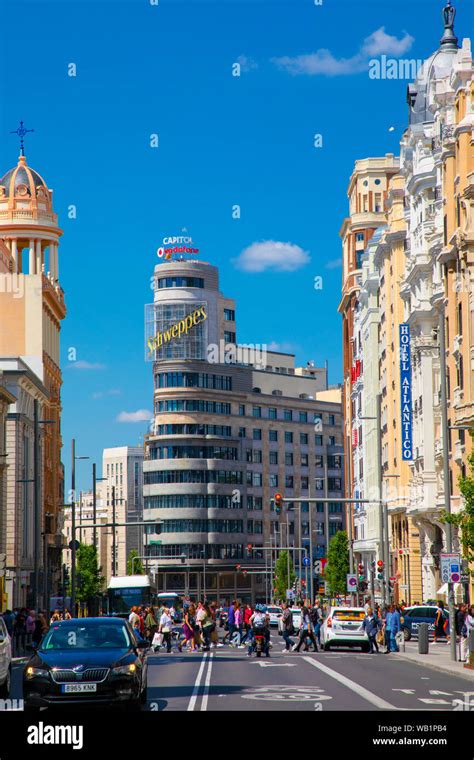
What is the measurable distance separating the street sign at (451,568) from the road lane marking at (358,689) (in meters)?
4.10

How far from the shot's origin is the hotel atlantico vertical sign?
66.1m

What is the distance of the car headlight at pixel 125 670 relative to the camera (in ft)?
61.6

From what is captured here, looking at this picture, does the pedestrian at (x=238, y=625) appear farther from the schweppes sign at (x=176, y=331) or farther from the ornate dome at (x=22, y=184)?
the schweppes sign at (x=176, y=331)

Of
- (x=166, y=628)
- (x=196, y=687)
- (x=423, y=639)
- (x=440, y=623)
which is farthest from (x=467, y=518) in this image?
(x=196, y=687)

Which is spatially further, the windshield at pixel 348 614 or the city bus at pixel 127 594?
the city bus at pixel 127 594

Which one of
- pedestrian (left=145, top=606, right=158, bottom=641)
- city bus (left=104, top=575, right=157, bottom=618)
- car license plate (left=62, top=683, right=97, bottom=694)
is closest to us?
car license plate (left=62, top=683, right=97, bottom=694)

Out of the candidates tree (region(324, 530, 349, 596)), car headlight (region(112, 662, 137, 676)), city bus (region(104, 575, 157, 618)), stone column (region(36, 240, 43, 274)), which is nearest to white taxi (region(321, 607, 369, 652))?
city bus (region(104, 575, 157, 618))

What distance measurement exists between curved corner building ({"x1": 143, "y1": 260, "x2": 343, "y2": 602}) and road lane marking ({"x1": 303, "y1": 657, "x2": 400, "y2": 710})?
101197mm

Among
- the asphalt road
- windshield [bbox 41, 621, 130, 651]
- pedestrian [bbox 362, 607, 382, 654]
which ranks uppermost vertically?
windshield [bbox 41, 621, 130, 651]

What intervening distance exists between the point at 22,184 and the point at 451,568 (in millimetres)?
83179

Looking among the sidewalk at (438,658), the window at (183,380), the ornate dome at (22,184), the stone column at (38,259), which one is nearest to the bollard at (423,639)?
the sidewalk at (438,658)

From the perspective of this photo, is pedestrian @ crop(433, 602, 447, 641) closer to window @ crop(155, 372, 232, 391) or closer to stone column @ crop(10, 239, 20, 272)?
stone column @ crop(10, 239, 20, 272)

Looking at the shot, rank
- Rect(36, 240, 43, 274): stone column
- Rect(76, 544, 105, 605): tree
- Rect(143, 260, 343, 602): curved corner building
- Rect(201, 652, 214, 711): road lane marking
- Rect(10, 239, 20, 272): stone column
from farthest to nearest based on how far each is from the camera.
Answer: Rect(143, 260, 343, 602): curved corner building
Rect(76, 544, 105, 605): tree
Rect(10, 239, 20, 272): stone column
Rect(36, 240, 43, 274): stone column
Rect(201, 652, 214, 711): road lane marking

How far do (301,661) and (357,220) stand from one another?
A: 254ft
